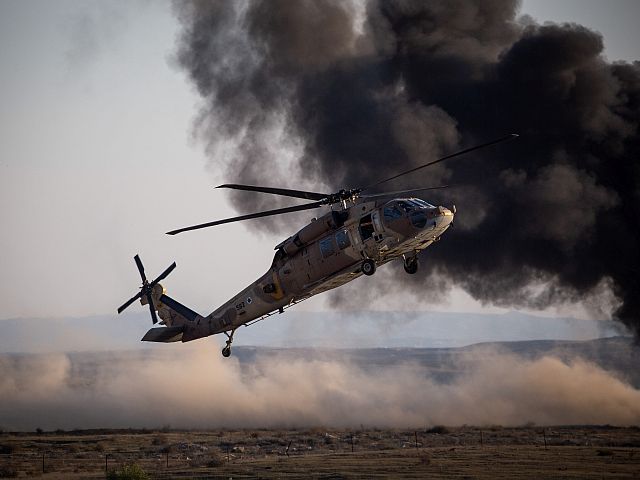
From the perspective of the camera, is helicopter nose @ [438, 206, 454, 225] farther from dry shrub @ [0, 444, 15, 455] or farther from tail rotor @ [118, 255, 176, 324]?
dry shrub @ [0, 444, 15, 455]

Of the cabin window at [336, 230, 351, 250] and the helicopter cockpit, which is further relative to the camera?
the cabin window at [336, 230, 351, 250]

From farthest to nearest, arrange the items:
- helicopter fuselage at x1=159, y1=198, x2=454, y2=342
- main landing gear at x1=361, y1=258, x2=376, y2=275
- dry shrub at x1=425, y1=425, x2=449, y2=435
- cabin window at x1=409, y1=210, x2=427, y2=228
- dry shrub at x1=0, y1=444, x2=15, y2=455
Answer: dry shrub at x1=425, y1=425, x2=449, y2=435, dry shrub at x1=0, y1=444, x2=15, y2=455, main landing gear at x1=361, y1=258, x2=376, y2=275, helicopter fuselage at x1=159, y1=198, x2=454, y2=342, cabin window at x1=409, y1=210, x2=427, y2=228

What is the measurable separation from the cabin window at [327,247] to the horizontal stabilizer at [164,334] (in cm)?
1177

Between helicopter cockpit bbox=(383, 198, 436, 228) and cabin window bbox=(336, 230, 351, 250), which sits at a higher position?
helicopter cockpit bbox=(383, 198, 436, 228)

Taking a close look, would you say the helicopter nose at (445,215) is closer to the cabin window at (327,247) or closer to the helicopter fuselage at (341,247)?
the helicopter fuselage at (341,247)

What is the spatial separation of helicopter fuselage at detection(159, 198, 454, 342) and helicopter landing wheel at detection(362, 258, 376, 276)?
10cm

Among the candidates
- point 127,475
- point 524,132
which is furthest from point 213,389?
point 127,475

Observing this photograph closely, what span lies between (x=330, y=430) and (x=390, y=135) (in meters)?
22.6

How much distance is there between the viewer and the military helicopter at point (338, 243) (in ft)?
124

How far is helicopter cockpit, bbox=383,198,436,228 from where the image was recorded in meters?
37.6

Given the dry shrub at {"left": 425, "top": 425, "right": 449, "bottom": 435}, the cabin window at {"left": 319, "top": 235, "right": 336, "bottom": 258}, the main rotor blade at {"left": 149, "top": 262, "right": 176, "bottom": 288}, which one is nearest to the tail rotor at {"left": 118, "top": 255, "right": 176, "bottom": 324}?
the main rotor blade at {"left": 149, "top": 262, "right": 176, "bottom": 288}

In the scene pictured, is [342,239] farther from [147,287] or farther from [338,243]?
[147,287]

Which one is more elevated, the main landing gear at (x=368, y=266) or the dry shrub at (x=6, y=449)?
the main landing gear at (x=368, y=266)

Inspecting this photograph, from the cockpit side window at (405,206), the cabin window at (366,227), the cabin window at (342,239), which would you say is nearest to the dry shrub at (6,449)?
the cabin window at (342,239)
